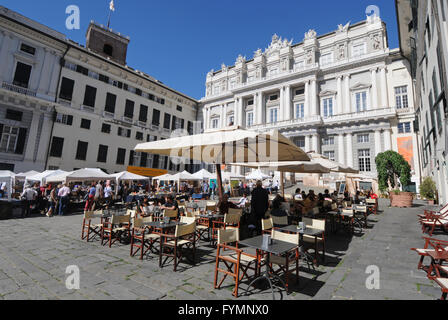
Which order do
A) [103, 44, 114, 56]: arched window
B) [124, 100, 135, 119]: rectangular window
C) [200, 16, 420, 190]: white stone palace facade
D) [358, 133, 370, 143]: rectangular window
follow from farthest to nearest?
[103, 44, 114, 56]: arched window
[124, 100, 135, 119]: rectangular window
[358, 133, 370, 143]: rectangular window
[200, 16, 420, 190]: white stone palace facade

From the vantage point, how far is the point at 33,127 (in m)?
20.2

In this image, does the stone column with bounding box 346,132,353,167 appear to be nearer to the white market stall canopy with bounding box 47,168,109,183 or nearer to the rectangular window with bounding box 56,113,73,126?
the white market stall canopy with bounding box 47,168,109,183

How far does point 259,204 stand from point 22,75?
85.8 ft

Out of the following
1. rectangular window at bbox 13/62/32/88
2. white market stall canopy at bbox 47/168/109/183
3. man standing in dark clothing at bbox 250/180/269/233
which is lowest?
man standing in dark clothing at bbox 250/180/269/233

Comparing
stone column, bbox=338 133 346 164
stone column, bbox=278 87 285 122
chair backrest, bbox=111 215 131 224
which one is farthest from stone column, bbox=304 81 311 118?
chair backrest, bbox=111 215 131 224

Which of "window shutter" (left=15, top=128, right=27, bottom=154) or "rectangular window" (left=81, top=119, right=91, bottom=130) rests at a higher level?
"rectangular window" (left=81, top=119, right=91, bottom=130)

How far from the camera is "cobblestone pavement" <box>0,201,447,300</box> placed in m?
3.03

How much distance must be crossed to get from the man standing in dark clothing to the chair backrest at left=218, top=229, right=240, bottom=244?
223 centimetres

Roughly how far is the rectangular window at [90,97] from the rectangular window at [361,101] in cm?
3237

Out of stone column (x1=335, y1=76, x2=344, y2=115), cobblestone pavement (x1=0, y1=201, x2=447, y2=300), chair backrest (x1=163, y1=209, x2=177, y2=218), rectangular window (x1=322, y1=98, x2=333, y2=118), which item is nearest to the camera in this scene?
cobblestone pavement (x1=0, y1=201, x2=447, y2=300)

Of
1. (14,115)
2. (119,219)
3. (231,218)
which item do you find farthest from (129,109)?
(231,218)

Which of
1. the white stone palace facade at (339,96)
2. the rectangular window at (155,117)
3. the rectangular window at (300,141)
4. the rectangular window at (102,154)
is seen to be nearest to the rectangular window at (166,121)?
the rectangular window at (155,117)

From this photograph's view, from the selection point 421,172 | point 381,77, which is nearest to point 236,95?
point 381,77
